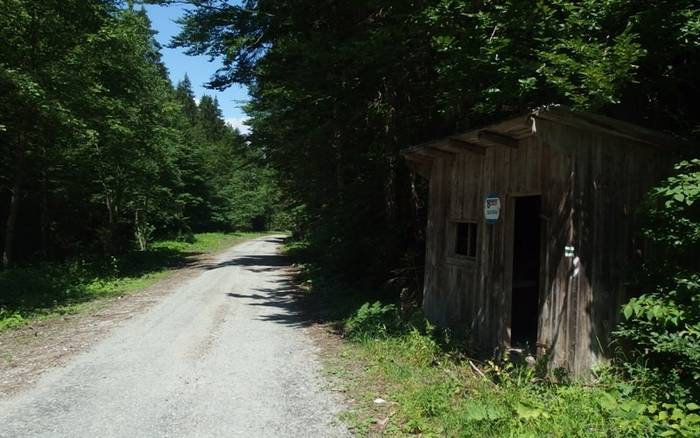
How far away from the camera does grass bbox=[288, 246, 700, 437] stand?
13.9 ft

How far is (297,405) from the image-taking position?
17.9ft

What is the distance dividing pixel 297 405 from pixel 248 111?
76.5 ft

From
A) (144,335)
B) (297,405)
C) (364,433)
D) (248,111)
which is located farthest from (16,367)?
(248,111)

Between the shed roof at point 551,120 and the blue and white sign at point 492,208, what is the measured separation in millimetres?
692

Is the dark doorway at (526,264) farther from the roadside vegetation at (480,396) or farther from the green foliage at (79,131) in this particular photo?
the green foliage at (79,131)

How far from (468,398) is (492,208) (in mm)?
2609

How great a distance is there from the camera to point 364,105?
38.4 ft

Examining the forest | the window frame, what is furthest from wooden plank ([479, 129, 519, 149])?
the window frame

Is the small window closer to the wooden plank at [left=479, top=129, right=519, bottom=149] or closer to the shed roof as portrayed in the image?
the shed roof

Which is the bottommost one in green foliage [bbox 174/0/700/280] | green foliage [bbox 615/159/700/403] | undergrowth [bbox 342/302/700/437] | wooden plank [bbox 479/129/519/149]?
undergrowth [bbox 342/302/700/437]

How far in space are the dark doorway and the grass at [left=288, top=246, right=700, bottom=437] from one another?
5.85 ft

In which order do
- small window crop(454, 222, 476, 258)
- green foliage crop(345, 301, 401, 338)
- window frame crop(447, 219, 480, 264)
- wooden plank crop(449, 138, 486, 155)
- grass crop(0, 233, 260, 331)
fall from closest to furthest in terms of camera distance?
wooden plank crop(449, 138, 486, 155) < window frame crop(447, 219, 480, 264) < small window crop(454, 222, 476, 258) < green foliage crop(345, 301, 401, 338) < grass crop(0, 233, 260, 331)

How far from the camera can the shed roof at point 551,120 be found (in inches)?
205

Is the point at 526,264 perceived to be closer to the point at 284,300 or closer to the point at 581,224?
the point at 581,224
